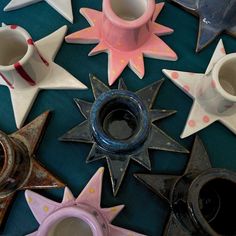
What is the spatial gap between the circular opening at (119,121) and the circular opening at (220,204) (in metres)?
0.14

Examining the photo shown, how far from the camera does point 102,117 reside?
1.83ft

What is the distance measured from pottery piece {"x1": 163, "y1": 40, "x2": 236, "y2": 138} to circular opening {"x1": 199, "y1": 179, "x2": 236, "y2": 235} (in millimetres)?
100

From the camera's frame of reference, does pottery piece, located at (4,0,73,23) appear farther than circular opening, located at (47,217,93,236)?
Yes

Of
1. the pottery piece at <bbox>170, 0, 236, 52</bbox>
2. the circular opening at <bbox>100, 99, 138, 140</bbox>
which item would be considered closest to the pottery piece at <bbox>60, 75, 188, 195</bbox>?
the circular opening at <bbox>100, 99, 138, 140</bbox>

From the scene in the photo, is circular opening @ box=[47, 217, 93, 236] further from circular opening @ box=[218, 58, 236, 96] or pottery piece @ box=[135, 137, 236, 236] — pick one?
circular opening @ box=[218, 58, 236, 96]

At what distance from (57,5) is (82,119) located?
0.68 ft

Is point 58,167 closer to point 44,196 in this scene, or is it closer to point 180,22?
point 44,196

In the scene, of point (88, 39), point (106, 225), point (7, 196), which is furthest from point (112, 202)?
point (88, 39)

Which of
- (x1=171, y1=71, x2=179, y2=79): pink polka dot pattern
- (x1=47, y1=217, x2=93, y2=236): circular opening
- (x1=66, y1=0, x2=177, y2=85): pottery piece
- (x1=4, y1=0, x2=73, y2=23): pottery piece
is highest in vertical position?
(x1=4, y1=0, x2=73, y2=23): pottery piece

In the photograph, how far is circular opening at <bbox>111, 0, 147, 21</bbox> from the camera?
60cm

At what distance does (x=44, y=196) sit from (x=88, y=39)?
0.26 meters

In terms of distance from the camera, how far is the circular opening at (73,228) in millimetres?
504

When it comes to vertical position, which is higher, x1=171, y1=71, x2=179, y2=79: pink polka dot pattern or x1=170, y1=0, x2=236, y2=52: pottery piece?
x1=170, y1=0, x2=236, y2=52: pottery piece

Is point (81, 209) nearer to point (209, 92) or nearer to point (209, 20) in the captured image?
point (209, 92)
